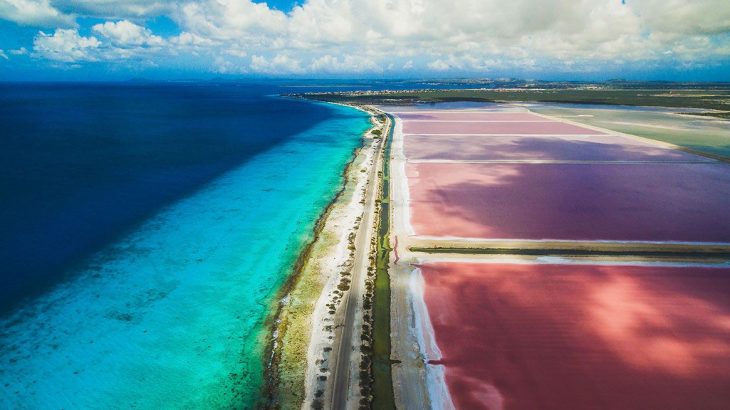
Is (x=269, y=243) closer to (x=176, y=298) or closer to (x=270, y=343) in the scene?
(x=176, y=298)

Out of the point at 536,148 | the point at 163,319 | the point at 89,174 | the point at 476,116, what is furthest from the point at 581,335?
the point at 476,116

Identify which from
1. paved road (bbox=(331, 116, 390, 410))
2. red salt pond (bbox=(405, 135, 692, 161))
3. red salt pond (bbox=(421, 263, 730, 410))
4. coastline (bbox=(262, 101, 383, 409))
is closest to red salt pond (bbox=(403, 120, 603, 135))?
red salt pond (bbox=(405, 135, 692, 161))

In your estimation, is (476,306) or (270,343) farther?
(476,306)

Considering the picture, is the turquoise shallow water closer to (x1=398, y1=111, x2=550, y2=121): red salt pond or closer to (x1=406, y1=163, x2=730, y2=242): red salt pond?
(x1=406, y1=163, x2=730, y2=242): red salt pond

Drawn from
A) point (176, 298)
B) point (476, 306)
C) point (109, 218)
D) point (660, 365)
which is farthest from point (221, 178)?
point (660, 365)

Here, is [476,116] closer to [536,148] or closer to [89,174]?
[536,148]

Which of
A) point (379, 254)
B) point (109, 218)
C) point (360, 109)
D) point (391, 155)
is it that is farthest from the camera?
point (360, 109)

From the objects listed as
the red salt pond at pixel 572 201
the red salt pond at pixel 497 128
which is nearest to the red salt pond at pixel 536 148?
the red salt pond at pixel 572 201

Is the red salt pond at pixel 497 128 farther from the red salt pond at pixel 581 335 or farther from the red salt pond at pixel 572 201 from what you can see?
the red salt pond at pixel 581 335
